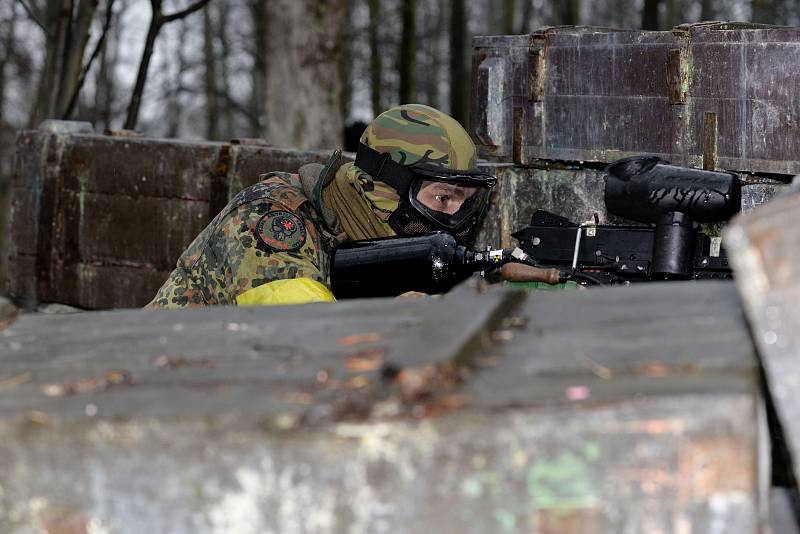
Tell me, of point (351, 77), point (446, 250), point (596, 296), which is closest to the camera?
point (596, 296)

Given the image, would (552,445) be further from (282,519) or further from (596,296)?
(596,296)

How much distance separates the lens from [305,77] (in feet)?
34.4

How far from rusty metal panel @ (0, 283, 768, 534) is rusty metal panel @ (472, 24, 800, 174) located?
3043 mm

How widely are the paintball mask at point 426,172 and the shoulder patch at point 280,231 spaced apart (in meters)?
0.46

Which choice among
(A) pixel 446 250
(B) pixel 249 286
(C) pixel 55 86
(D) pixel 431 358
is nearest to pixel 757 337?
(D) pixel 431 358

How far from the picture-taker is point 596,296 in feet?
8.02

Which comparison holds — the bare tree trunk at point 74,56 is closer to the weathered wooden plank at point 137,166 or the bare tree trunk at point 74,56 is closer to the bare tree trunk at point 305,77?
the weathered wooden plank at point 137,166

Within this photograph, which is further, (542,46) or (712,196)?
(542,46)

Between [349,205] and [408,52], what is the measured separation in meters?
15.0

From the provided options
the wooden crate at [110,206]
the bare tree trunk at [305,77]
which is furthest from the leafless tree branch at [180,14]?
the bare tree trunk at [305,77]

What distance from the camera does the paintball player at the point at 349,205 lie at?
14.4 ft

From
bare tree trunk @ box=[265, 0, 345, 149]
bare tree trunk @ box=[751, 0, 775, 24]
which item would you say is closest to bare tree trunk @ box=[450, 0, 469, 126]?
bare tree trunk @ box=[751, 0, 775, 24]

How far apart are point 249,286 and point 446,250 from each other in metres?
0.71

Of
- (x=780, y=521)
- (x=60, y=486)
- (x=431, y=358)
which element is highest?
(x=431, y=358)
